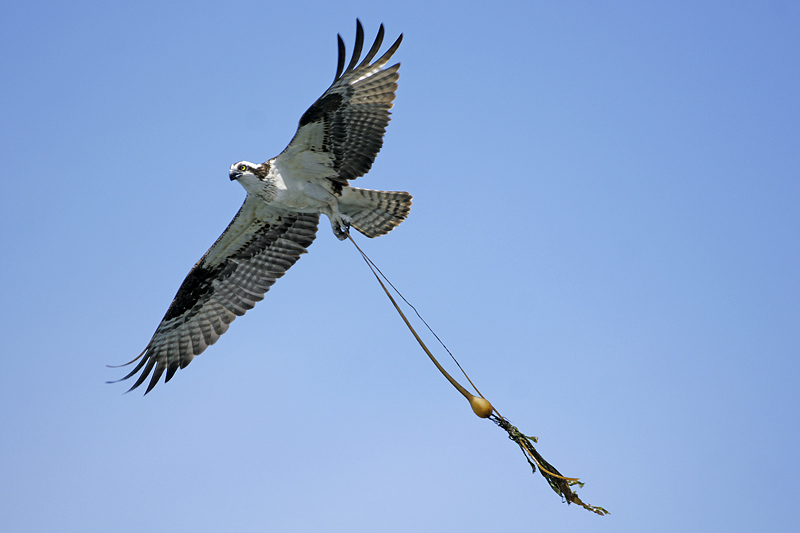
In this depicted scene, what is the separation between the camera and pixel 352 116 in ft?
27.8

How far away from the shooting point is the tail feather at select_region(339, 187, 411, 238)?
909 cm

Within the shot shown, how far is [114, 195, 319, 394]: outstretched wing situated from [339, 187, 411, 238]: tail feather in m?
1.04

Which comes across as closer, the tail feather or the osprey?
the osprey

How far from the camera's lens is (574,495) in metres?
5.14

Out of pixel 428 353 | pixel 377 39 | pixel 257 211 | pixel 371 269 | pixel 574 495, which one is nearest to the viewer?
pixel 574 495

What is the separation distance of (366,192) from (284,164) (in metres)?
1.01

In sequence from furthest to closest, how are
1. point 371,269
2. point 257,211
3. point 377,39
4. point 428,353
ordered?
point 257,211 → point 377,39 → point 371,269 → point 428,353

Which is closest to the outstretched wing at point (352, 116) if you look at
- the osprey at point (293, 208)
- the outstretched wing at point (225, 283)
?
the osprey at point (293, 208)

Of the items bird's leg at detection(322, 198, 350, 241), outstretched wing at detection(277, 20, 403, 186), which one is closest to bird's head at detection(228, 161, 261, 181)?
outstretched wing at detection(277, 20, 403, 186)

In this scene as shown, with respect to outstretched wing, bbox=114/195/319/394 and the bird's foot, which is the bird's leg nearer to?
the bird's foot

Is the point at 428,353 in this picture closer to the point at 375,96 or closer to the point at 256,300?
the point at 375,96

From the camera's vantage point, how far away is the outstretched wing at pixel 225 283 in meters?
10.1

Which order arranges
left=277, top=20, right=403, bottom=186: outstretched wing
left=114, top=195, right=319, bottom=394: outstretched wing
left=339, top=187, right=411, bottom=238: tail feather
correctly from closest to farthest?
left=277, top=20, right=403, bottom=186: outstretched wing < left=339, top=187, right=411, bottom=238: tail feather < left=114, top=195, right=319, bottom=394: outstretched wing

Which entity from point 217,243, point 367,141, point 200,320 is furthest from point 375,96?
→ point 200,320
